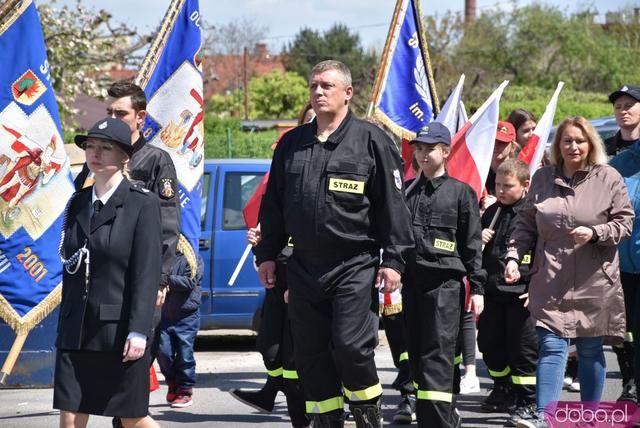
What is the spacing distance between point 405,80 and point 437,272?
336 cm

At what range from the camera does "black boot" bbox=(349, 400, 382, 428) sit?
5.62 m

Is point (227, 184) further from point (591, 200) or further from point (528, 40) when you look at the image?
point (528, 40)

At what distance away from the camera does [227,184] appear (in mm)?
10578

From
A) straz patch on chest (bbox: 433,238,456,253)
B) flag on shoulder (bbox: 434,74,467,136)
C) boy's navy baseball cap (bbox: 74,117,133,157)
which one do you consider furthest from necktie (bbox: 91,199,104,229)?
flag on shoulder (bbox: 434,74,467,136)

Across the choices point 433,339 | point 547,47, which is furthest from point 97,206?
point 547,47

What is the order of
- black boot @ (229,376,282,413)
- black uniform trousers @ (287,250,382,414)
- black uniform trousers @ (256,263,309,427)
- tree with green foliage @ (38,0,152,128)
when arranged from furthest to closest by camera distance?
1. tree with green foliage @ (38,0,152,128)
2. black boot @ (229,376,282,413)
3. black uniform trousers @ (256,263,309,427)
4. black uniform trousers @ (287,250,382,414)

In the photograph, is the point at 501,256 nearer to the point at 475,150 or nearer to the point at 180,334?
the point at 475,150

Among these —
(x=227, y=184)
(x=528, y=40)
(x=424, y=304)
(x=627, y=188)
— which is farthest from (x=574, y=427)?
(x=528, y=40)

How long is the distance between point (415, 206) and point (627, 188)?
135 cm

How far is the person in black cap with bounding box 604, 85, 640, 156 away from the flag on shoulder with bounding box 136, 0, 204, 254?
291 centimetres

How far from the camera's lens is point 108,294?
515cm

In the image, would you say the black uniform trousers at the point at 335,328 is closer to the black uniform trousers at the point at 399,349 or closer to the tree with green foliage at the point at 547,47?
the black uniform trousers at the point at 399,349

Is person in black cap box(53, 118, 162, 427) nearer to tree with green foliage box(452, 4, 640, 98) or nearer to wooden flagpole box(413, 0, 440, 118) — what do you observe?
wooden flagpole box(413, 0, 440, 118)

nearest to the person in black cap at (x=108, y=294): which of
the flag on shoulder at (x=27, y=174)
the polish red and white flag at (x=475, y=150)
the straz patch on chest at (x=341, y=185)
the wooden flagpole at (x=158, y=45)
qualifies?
the straz patch on chest at (x=341, y=185)
